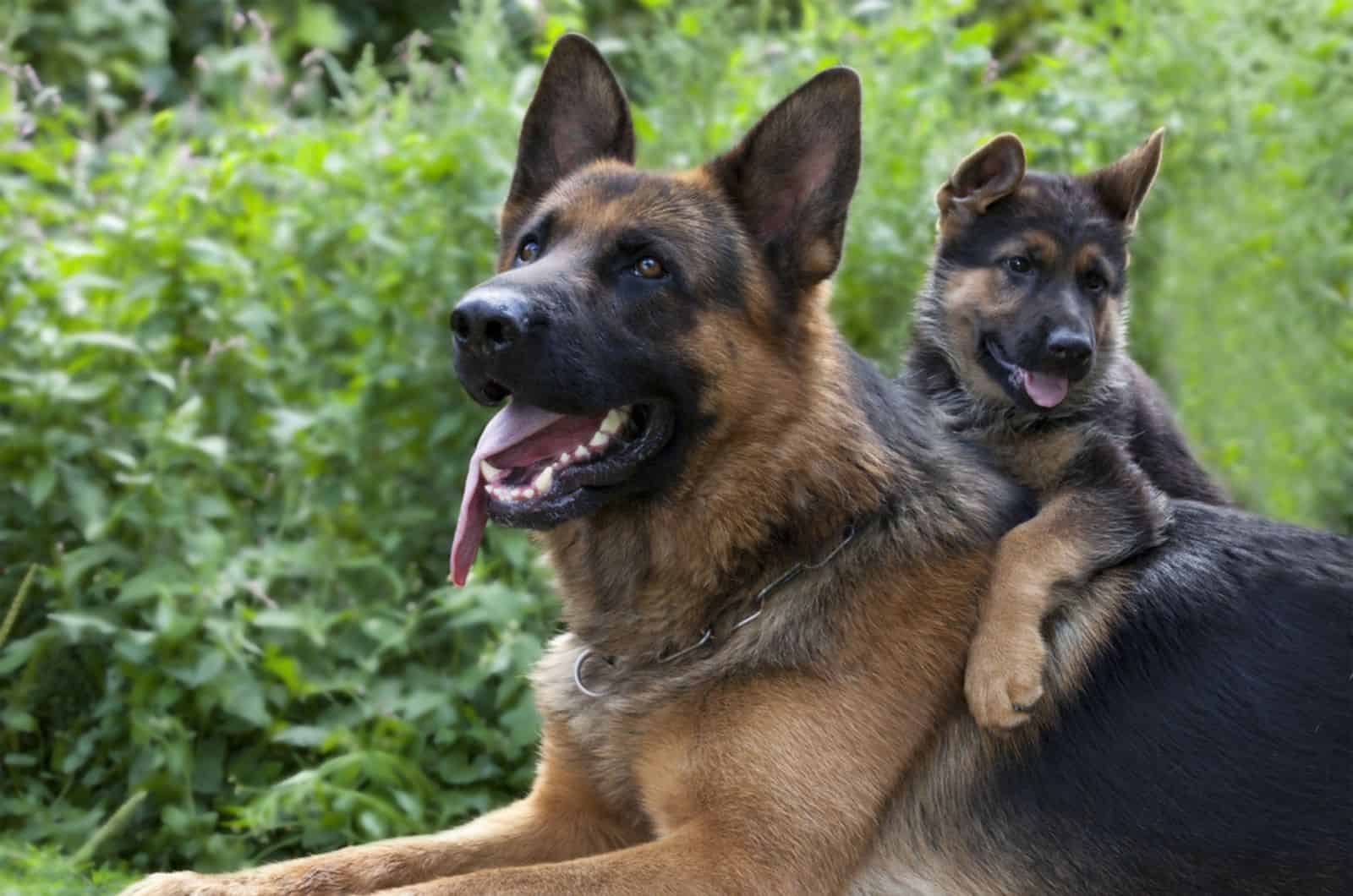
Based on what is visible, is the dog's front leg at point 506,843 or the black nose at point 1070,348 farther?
the black nose at point 1070,348

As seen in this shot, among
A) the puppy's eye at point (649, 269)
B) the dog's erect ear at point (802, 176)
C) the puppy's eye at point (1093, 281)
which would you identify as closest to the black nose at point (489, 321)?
the puppy's eye at point (649, 269)

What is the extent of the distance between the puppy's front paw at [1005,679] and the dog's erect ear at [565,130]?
4.84ft

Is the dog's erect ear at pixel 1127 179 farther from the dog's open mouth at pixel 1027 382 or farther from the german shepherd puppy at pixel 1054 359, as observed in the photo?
the dog's open mouth at pixel 1027 382

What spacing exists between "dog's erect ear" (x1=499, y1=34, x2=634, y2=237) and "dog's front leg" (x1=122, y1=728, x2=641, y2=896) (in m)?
1.28

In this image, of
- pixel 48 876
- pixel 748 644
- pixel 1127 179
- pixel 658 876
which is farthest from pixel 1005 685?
pixel 48 876

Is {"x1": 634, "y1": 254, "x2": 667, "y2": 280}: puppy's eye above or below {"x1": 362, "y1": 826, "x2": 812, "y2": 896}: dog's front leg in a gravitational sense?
above

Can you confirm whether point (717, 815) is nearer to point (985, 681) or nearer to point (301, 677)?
point (985, 681)

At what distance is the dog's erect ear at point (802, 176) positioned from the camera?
10.8 ft

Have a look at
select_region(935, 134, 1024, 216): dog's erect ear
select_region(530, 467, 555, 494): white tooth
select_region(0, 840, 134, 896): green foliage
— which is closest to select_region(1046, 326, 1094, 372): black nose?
select_region(935, 134, 1024, 216): dog's erect ear

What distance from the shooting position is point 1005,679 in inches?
119

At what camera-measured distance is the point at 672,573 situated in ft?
10.8

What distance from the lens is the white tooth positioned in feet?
10.2

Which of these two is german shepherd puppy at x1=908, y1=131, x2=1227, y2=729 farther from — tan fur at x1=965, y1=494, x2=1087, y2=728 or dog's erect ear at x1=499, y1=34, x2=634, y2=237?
dog's erect ear at x1=499, y1=34, x2=634, y2=237

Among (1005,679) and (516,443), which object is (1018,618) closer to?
(1005,679)
